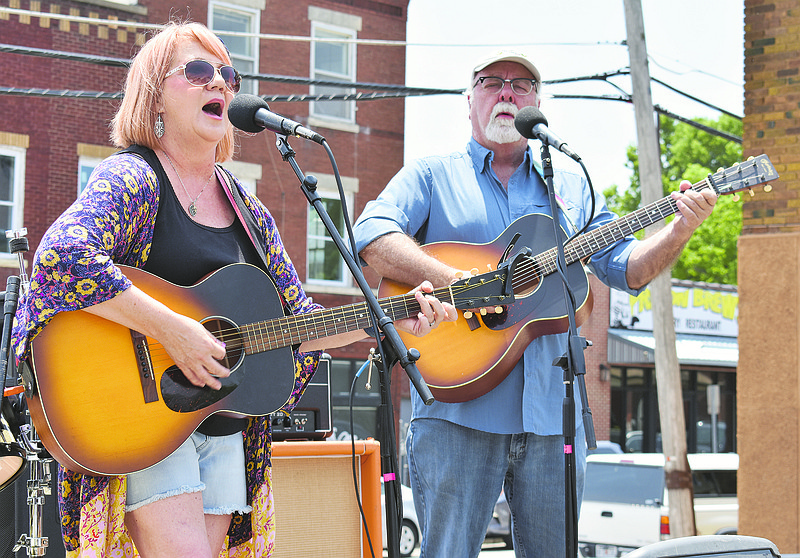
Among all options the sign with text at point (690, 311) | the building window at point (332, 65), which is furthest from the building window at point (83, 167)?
the sign with text at point (690, 311)

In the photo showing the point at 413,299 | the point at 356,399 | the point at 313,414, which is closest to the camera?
the point at 413,299

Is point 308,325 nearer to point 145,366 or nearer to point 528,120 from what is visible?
point 145,366

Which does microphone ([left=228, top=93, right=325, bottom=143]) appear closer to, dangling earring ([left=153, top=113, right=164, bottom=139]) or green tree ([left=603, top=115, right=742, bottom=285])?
dangling earring ([left=153, top=113, right=164, bottom=139])

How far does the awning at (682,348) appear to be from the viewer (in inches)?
932

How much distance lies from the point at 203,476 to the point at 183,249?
0.65 meters

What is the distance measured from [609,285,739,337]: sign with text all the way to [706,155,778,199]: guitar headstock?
20.9 m

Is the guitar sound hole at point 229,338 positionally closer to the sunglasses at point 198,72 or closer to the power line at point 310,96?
the sunglasses at point 198,72

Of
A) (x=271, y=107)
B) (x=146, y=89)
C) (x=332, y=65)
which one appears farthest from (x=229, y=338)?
(x=332, y=65)

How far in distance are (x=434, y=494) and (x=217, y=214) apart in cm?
129

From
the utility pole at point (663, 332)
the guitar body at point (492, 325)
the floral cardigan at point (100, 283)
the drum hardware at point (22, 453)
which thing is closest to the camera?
the floral cardigan at point (100, 283)

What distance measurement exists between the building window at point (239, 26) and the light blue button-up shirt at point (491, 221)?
47.8 ft

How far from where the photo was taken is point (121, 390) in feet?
7.55

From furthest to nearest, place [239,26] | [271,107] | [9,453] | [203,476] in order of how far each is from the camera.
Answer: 1. [239,26]
2. [271,107]
3. [9,453]
4. [203,476]

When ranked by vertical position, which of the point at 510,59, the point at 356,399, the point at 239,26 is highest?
the point at 239,26
